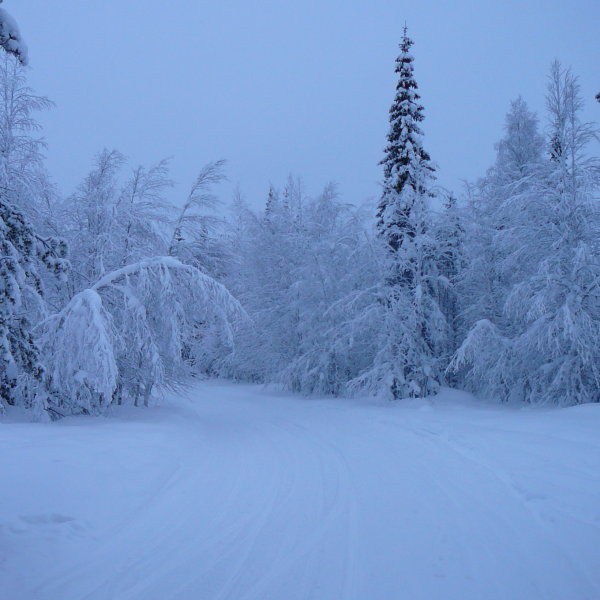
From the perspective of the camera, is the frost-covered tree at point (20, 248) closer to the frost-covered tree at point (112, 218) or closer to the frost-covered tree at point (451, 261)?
the frost-covered tree at point (112, 218)

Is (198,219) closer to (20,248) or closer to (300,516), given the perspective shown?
(20,248)

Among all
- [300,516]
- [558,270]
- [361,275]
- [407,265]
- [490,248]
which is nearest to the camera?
[300,516]

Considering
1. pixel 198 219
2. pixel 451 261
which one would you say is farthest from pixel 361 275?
pixel 198 219

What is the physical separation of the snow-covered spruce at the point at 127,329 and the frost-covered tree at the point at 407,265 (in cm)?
724

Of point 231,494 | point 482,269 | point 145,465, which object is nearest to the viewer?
point 231,494

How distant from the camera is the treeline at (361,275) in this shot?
1158cm

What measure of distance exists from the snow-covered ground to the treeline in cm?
184

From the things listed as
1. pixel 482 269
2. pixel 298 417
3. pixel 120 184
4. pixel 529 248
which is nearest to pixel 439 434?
pixel 298 417

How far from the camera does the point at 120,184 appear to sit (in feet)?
52.4

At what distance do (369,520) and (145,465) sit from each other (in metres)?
4.05

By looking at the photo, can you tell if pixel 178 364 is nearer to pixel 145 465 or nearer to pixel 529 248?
pixel 145 465

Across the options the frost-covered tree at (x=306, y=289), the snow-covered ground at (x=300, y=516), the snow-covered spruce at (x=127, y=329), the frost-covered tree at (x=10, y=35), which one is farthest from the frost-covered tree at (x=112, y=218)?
the frost-covered tree at (x=10, y=35)

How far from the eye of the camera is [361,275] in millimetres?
21172

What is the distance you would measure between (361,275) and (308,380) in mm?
5857
